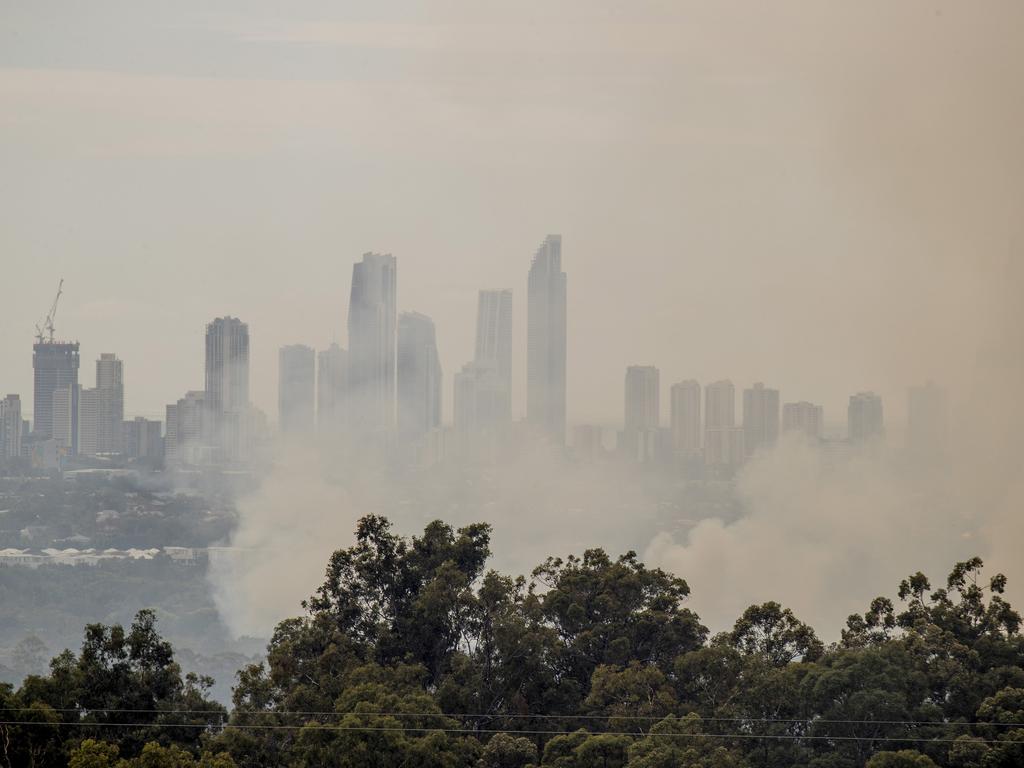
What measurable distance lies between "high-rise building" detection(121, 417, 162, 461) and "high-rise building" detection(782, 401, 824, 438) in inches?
1949

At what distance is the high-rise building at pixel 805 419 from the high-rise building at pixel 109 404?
176 feet

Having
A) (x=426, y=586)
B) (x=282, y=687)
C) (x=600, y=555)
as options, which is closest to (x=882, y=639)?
(x=600, y=555)

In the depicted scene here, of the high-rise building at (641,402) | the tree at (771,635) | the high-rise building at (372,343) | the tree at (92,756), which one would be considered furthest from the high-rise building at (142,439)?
the tree at (92,756)

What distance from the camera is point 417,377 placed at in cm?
9075

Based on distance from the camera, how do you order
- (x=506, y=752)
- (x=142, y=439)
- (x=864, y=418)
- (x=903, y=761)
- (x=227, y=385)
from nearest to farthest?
(x=903, y=761)
(x=506, y=752)
(x=864, y=418)
(x=227, y=385)
(x=142, y=439)

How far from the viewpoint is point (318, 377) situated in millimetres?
94938

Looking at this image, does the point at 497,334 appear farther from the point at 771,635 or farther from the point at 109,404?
the point at 771,635

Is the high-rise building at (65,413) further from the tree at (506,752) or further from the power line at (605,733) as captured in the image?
the tree at (506,752)

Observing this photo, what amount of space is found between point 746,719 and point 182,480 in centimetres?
8399

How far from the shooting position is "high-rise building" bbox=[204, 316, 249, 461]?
98.1 meters

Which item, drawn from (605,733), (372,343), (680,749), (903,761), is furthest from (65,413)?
(903,761)

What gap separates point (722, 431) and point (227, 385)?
4078cm

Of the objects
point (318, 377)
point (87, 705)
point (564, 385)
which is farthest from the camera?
point (318, 377)

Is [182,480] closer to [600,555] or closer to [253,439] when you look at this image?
[253,439]
